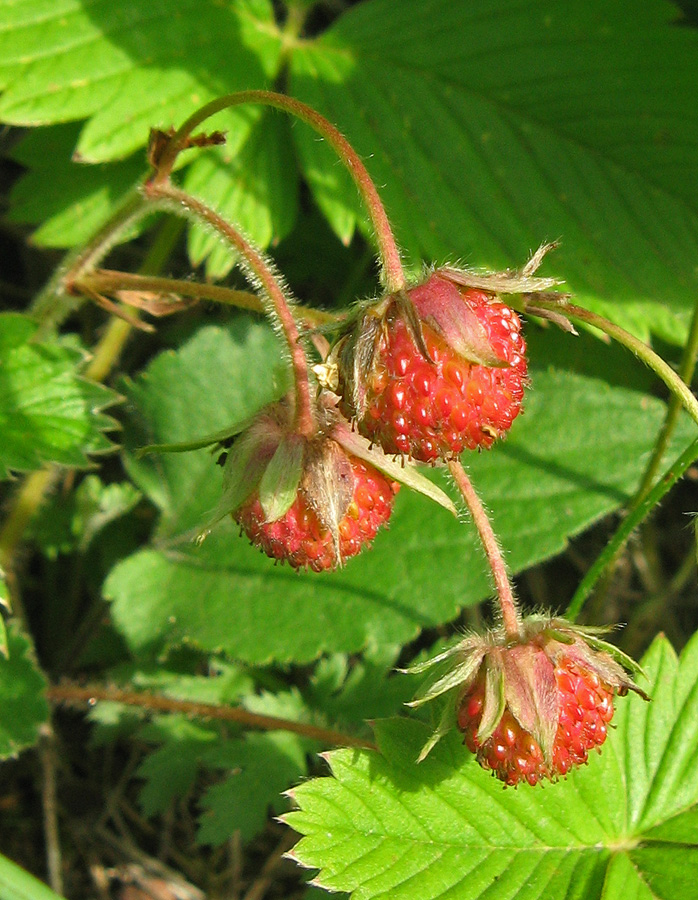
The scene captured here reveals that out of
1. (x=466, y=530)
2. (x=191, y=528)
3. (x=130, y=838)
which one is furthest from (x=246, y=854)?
(x=466, y=530)


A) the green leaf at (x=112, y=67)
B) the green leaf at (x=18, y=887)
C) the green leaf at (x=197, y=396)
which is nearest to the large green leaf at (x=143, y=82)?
the green leaf at (x=112, y=67)

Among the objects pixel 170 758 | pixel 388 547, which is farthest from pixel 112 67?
pixel 170 758

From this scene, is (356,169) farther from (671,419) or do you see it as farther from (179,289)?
(671,419)

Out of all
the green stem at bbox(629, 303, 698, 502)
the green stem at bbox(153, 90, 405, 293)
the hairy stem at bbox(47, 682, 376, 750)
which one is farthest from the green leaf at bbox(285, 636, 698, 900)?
the green stem at bbox(153, 90, 405, 293)

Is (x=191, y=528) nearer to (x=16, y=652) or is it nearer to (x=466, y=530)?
(x=16, y=652)

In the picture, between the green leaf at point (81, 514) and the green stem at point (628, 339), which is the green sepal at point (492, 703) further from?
the green leaf at point (81, 514)

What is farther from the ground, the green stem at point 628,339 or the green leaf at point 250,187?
the green leaf at point 250,187
